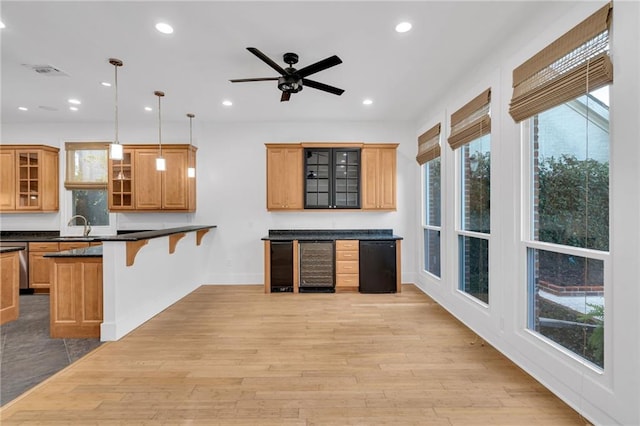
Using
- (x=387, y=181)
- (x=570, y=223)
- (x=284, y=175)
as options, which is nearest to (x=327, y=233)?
(x=284, y=175)

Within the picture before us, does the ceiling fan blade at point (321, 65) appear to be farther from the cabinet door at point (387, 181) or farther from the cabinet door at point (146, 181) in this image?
the cabinet door at point (146, 181)

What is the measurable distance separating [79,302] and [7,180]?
3.76m

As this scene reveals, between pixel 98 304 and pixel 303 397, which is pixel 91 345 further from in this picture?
pixel 303 397

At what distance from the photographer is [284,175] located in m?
5.08

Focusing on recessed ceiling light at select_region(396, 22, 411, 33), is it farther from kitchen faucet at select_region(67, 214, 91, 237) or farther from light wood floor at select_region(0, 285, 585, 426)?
kitchen faucet at select_region(67, 214, 91, 237)

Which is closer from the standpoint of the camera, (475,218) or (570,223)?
(570,223)

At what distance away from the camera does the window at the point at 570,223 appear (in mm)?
1913

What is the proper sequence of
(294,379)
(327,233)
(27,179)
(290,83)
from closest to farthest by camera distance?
(294,379) → (290,83) → (27,179) → (327,233)

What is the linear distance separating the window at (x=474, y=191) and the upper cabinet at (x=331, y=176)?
147cm

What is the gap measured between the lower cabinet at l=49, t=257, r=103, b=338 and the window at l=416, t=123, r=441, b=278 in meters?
4.38

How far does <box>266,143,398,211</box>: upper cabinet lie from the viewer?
16.6 feet

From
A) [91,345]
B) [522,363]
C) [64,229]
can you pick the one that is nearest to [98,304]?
[91,345]

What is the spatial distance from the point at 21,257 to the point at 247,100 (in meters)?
4.48

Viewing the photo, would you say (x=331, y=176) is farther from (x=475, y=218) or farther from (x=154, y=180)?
(x=154, y=180)
